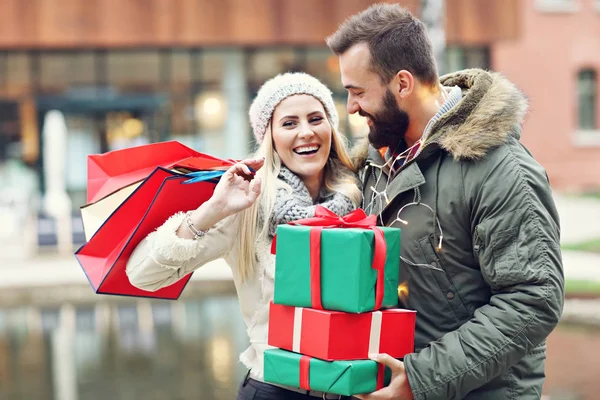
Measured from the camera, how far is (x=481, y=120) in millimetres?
2461

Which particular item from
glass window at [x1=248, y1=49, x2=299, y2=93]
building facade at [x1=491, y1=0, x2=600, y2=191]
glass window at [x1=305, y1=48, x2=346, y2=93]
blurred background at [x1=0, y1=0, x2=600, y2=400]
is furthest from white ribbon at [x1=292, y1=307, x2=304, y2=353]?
building facade at [x1=491, y1=0, x2=600, y2=191]

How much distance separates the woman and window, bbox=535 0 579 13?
22.4m

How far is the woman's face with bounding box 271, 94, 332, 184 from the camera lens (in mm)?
3012

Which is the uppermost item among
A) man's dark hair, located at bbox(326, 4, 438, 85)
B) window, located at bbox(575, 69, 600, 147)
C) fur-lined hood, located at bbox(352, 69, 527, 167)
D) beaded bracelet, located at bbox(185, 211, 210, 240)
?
window, located at bbox(575, 69, 600, 147)

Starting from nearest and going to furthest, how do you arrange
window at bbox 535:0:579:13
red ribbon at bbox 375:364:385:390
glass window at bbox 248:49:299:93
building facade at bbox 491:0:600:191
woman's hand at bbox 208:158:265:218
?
red ribbon at bbox 375:364:385:390 → woman's hand at bbox 208:158:265:218 → glass window at bbox 248:49:299:93 → building facade at bbox 491:0:600:191 → window at bbox 535:0:579:13

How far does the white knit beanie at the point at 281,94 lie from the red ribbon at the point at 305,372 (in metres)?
1.07

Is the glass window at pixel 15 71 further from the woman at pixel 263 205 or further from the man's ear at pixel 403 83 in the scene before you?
the man's ear at pixel 403 83

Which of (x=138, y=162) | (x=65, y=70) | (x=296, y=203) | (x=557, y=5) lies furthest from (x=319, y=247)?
(x=557, y=5)

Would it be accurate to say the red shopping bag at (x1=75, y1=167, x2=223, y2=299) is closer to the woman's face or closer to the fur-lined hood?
the woman's face

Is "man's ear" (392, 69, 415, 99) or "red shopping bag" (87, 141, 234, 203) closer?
"man's ear" (392, 69, 415, 99)

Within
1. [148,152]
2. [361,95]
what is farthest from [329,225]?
[148,152]

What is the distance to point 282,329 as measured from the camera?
2.44 metres

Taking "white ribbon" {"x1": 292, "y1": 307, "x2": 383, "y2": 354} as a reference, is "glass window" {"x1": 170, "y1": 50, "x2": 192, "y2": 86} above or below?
above

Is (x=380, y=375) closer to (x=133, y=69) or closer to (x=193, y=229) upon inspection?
(x=193, y=229)
